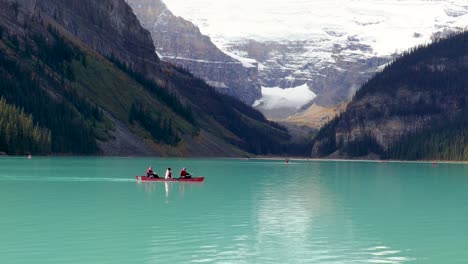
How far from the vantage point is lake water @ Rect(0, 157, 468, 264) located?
190 ft

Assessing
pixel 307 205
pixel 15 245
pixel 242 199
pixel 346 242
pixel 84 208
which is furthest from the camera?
pixel 242 199

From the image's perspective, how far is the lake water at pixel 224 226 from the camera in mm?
58000

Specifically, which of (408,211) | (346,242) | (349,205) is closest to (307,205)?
(349,205)

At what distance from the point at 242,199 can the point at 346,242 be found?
40.9 meters

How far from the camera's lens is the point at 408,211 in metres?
91.7

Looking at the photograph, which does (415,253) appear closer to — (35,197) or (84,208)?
(84,208)

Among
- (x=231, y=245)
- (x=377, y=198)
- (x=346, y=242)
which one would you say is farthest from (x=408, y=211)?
(x=231, y=245)

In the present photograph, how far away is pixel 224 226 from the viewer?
243ft

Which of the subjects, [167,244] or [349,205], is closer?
[167,244]

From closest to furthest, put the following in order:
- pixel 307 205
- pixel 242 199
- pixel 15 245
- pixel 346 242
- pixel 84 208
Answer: pixel 15 245 < pixel 346 242 < pixel 84 208 < pixel 307 205 < pixel 242 199

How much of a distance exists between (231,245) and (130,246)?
7624 mm

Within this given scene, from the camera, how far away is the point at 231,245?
6219 cm

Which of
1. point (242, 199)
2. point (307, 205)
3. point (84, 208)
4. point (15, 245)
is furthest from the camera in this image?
point (242, 199)

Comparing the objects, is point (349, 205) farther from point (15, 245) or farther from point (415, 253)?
point (15, 245)
